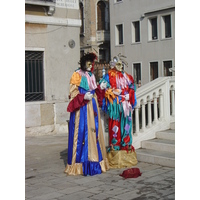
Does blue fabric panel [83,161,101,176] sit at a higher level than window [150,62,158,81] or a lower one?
lower

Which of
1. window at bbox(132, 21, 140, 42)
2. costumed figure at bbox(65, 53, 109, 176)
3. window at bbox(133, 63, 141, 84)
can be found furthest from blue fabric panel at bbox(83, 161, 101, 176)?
window at bbox(132, 21, 140, 42)

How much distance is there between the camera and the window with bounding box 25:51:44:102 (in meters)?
10.6

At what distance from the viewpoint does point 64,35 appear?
11570 mm

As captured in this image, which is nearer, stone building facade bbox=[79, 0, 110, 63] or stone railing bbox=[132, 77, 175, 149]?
stone railing bbox=[132, 77, 175, 149]

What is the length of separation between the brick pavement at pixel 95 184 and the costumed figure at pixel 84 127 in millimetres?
175

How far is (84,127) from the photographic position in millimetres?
5953

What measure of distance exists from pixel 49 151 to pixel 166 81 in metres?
3.02

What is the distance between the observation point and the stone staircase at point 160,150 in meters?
6.21

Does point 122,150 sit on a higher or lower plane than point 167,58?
lower

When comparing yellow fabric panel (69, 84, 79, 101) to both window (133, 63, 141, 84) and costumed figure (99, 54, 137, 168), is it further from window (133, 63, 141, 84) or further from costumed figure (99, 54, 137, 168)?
window (133, 63, 141, 84)

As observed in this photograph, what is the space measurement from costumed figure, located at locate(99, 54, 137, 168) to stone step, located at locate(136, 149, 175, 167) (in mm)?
204
